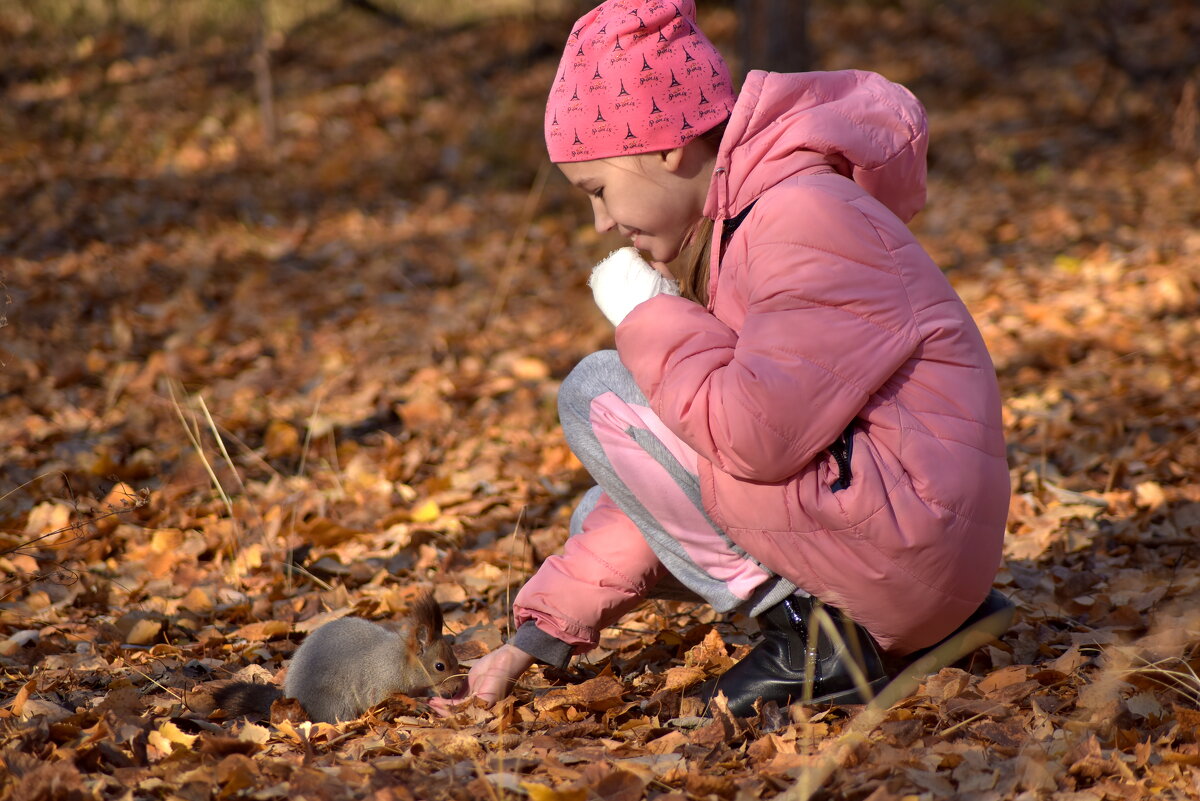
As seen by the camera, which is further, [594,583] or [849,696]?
[594,583]

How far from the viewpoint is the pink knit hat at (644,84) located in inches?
91.6

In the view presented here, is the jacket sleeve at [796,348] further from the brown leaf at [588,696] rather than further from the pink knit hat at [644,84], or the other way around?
the brown leaf at [588,696]

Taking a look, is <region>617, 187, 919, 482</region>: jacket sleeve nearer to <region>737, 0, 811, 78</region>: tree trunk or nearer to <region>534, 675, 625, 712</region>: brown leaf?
<region>534, 675, 625, 712</region>: brown leaf

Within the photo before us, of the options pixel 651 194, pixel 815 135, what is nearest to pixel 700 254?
pixel 651 194

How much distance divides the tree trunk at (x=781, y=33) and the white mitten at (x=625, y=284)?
19.4ft

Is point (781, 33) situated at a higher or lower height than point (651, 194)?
lower

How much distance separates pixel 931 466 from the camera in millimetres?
2088

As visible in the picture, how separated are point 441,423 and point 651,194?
2498mm

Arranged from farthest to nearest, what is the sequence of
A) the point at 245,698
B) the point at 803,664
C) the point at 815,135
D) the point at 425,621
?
the point at 425,621 < the point at 245,698 < the point at 803,664 < the point at 815,135

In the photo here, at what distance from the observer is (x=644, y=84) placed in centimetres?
232

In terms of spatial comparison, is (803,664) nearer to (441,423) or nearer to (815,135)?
(815,135)

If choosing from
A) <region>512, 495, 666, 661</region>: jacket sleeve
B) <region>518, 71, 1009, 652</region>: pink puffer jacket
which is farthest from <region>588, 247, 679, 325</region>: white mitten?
<region>512, 495, 666, 661</region>: jacket sleeve

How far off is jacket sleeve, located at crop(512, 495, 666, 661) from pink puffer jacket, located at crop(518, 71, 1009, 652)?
0.32 meters

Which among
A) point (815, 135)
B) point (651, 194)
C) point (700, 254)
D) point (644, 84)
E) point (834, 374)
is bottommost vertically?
point (834, 374)
